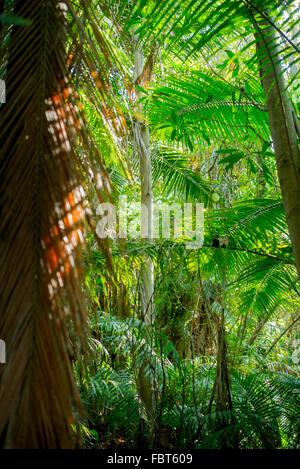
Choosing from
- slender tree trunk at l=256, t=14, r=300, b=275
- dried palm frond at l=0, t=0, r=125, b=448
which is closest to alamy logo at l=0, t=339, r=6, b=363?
dried palm frond at l=0, t=0, r=125, b=448

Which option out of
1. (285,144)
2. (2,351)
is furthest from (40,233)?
(285,144)

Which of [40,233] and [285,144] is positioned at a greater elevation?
[285,144]

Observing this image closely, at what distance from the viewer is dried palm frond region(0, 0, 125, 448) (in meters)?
0.43

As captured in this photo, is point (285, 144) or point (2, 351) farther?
point (285, 144)

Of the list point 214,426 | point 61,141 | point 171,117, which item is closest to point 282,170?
point 171,117

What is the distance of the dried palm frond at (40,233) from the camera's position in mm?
426

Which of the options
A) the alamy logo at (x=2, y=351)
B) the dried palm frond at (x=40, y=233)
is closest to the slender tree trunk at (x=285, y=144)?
the dried palm frond at (x=40, y=233)

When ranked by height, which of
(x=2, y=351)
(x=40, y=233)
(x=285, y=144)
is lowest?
(x=2, y=351)

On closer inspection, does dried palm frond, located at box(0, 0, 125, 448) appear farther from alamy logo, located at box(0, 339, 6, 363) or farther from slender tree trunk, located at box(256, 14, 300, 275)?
slender tree trunk, located at box(256, 14, 300, 275)

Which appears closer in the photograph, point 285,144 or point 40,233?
point 40,233

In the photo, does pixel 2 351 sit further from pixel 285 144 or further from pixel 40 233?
pixel 285 144

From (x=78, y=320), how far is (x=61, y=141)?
297 mm

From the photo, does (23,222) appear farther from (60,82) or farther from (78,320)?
(60,82)

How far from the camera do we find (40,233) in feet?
1.66
